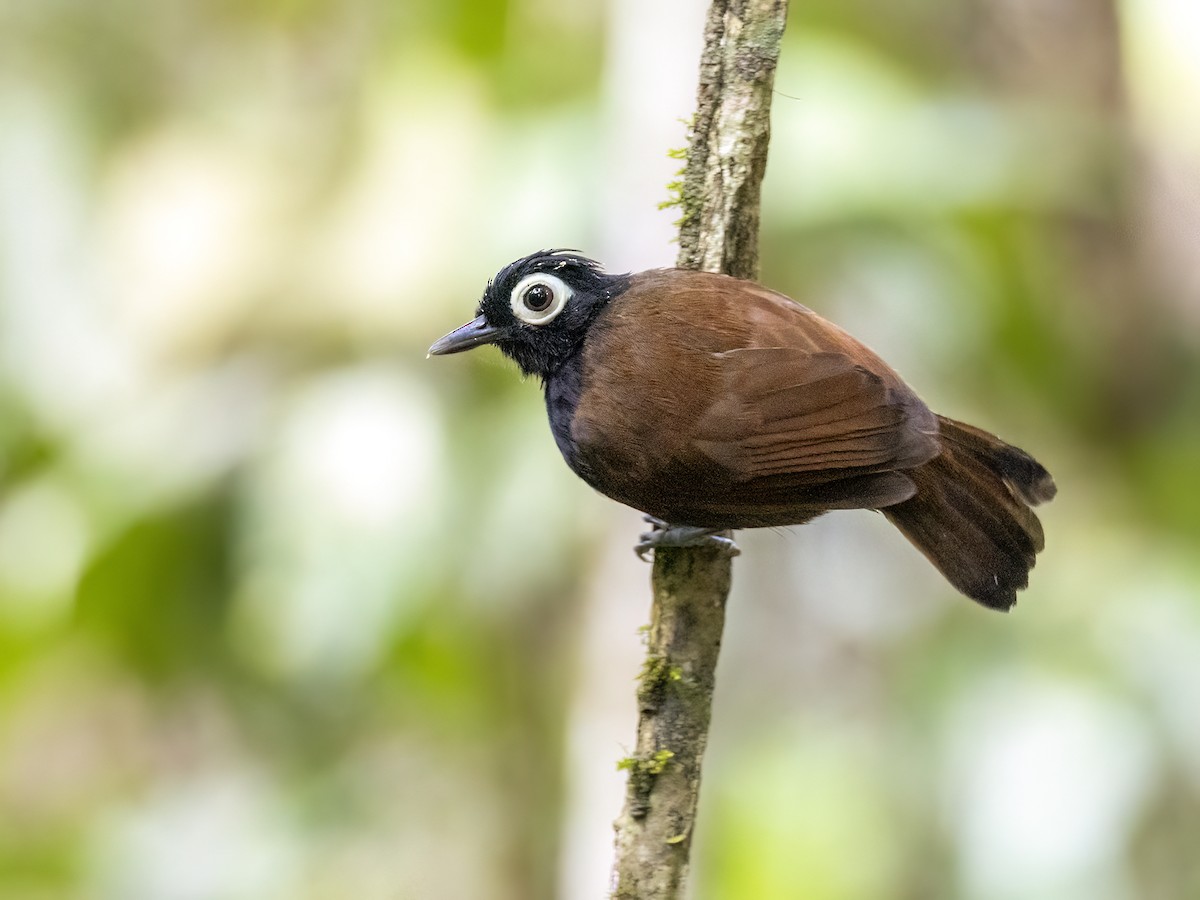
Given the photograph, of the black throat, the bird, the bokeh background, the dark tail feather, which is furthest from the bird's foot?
the bokeh background

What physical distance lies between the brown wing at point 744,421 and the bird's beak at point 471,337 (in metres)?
0.43

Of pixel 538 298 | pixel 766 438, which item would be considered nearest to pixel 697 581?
pixel 766 438

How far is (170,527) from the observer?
377cm

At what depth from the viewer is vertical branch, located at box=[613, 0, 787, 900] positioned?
2166 mm

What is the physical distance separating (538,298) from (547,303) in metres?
0.02

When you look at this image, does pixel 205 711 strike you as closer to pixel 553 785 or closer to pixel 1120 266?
pixel 553 785

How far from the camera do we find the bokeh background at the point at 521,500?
3.42 meters

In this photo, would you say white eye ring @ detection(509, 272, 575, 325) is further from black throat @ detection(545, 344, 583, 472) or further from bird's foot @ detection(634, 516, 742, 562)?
bird's foot @ detection(634, 516, 742, 562)

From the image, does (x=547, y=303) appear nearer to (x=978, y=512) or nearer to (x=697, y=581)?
(x=697, y=581)

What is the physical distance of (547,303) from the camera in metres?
2.71

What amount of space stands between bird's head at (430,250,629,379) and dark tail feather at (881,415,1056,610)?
755mm

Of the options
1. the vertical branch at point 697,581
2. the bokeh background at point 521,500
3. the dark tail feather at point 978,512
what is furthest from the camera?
the bokeh background at point 521,500

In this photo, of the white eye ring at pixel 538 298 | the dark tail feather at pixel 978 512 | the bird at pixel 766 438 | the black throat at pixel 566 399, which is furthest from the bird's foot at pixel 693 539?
the white eye ring at pixel 538 298

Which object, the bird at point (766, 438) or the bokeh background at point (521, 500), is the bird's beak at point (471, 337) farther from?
the bokeh background at point (521, 500)
